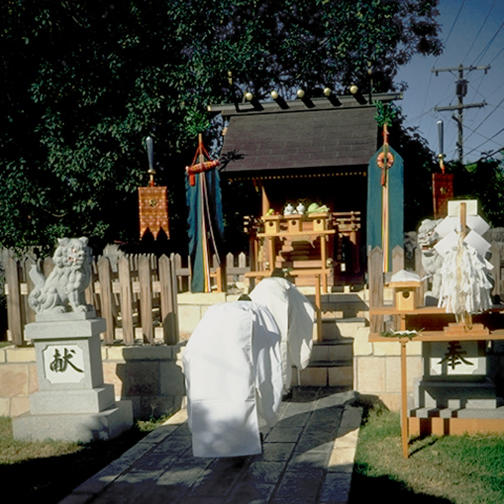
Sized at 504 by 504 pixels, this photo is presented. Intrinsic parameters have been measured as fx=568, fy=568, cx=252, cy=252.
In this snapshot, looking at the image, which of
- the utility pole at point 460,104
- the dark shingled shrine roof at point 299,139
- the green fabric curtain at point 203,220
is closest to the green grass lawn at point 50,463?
the green fabric curtain at point 203,220

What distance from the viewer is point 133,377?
7.26 meters

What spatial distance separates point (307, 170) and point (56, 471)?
786 centimetres

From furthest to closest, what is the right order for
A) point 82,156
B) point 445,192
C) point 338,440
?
point 82,156
point 445,192
point 338,440

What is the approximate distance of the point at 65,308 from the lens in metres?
6.36

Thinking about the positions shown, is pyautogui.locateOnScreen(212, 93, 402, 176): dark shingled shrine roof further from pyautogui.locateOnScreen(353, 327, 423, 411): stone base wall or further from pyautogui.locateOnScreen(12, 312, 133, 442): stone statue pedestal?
pyautogui.locateOnScreen(12, 312, 133, 442): stone statue pedestal

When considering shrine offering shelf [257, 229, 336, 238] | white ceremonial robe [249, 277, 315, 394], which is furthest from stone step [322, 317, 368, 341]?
shrine offering shelf [257, 229, 336, 238]

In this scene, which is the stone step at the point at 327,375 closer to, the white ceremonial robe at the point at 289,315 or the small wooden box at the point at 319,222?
the white ceremonial robe at the point at 289,315

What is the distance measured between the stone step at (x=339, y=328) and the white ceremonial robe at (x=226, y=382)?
366 centimetres

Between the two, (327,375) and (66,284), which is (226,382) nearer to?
(66,284)

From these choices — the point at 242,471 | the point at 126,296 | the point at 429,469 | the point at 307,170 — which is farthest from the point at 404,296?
the point at 307,170

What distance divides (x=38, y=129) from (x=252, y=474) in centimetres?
1160

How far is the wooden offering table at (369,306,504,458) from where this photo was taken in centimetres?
504

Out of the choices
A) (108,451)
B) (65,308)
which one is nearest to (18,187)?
(65,308)

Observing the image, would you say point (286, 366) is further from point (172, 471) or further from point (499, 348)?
point (499, 348)
